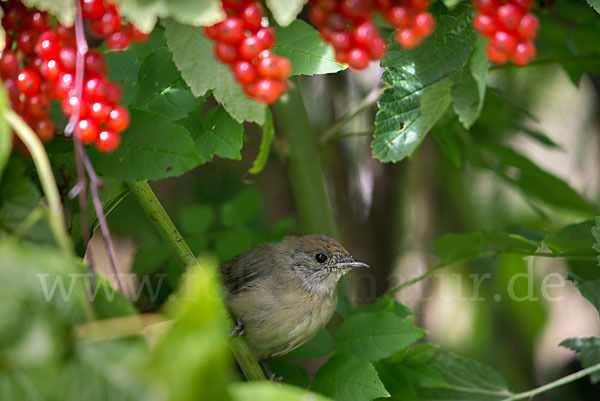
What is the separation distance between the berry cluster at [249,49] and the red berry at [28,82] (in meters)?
0.26

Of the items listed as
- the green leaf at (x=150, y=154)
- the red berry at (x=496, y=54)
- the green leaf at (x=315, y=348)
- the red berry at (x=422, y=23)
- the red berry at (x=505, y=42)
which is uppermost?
the red berry at (x=422, y=23)

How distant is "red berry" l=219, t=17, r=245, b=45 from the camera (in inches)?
41.9

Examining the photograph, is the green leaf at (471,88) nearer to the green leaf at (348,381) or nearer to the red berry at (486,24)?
the red berry at (486,24)

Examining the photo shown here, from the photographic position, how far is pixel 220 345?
743 mm

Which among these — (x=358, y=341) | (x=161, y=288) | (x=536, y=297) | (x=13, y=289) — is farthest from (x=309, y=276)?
(x=13, y=289)

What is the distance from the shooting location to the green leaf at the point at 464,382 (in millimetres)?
1786

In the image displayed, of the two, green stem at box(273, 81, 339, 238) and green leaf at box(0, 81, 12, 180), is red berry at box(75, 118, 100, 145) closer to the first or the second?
green leaf at box(0, 81, 12, 180)

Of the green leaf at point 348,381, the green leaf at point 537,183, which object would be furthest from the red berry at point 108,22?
the green leaf at point 537,183

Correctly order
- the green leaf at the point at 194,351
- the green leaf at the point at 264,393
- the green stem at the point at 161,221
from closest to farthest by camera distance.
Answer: the green leaf at the point at 194,351 → the green leaf at the point at 264,393 → the green stem at the point at 161,221

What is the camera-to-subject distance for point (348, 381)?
61.2 inches

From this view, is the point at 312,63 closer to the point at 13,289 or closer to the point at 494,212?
the point at 13,289

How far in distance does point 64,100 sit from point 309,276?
1492mm

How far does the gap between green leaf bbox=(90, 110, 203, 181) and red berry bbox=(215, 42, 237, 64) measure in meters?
0.20

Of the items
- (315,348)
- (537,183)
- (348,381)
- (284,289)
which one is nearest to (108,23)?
Answer: (348,381)
